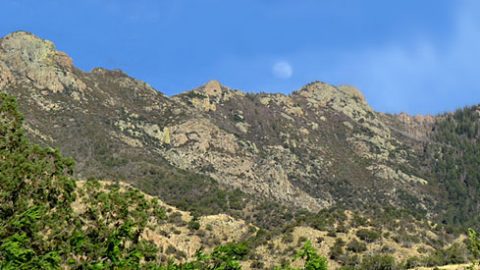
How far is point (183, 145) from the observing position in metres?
163

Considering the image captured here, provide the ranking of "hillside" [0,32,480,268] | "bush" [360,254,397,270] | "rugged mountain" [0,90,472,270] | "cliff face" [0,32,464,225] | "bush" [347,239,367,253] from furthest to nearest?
"cliff face" [0,32,464,225] → "hillside" [0,32,480,268] → "bush" [347,239,367,253] → "bush" [360,254,397,270] → "rugged mountain" [0,90,472,270]

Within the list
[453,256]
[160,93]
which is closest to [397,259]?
[453,256]

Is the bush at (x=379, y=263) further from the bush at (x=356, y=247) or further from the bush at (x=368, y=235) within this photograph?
the bush at (x=368, y=235)

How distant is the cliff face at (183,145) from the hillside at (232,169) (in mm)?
399

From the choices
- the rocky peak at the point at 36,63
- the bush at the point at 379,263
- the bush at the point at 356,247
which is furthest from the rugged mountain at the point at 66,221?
the rocky peak at the point at 36,63

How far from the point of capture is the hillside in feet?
284

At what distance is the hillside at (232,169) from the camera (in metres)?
86.6

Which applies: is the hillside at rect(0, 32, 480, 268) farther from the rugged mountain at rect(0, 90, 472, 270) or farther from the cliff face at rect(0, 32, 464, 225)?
the rugged mountain at rect(0, 90, 472, 270)

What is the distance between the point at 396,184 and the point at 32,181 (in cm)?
16161

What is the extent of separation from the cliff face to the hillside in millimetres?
399

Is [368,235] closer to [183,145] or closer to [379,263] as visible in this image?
[379,263]

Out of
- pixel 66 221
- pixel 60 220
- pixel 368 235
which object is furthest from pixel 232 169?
pixel 60 220

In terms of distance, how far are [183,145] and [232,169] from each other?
14701mm

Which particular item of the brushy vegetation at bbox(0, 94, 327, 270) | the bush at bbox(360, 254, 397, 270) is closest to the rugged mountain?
the brushy vegetation at bbox(0, 94, 327, 270)
